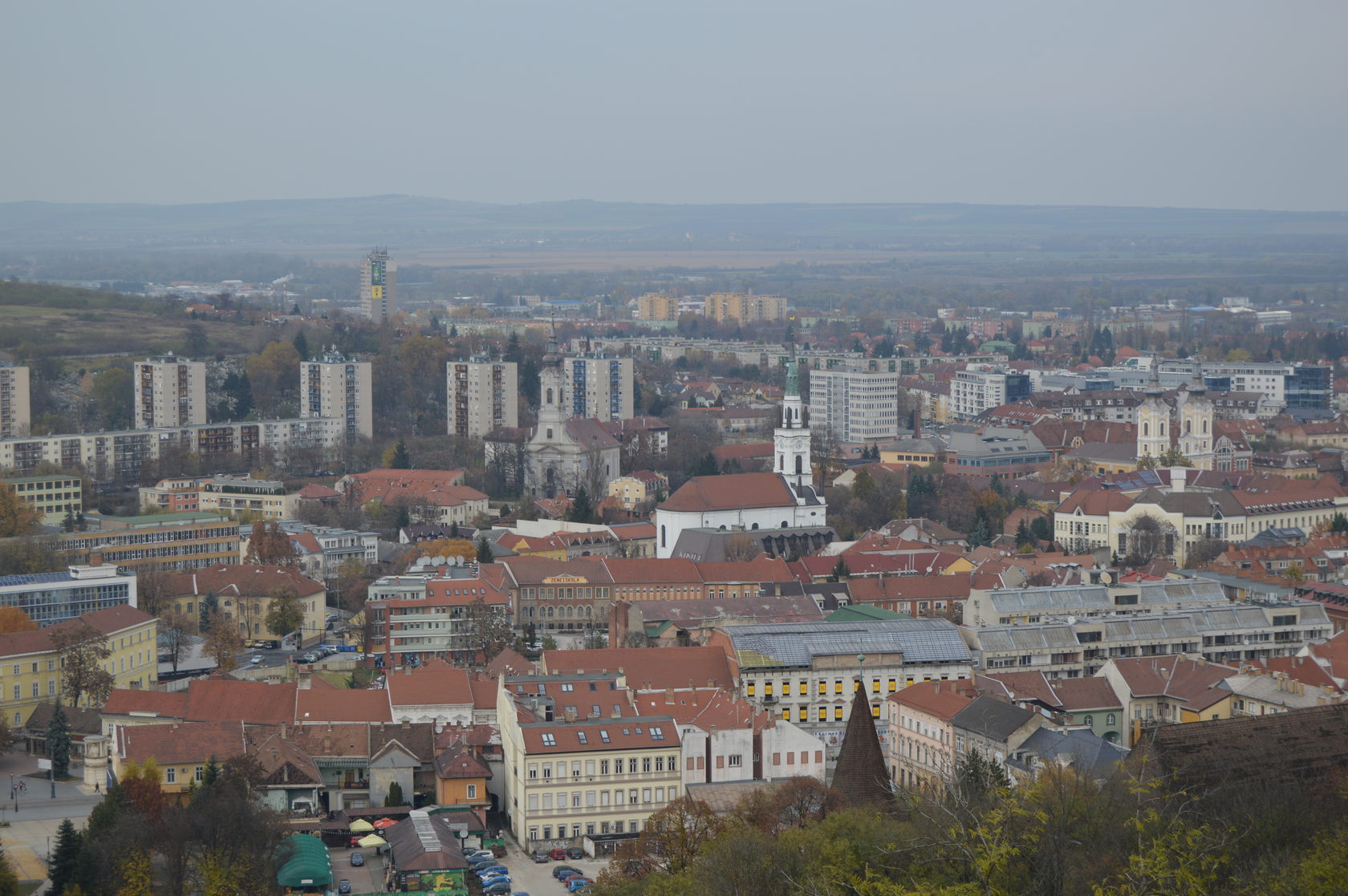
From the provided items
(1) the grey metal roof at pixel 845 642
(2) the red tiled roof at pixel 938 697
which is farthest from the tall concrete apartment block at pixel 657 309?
(2) the red tiled roof at pixel 938 697

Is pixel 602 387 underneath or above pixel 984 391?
above

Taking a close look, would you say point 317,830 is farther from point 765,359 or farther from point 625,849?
point 765,359

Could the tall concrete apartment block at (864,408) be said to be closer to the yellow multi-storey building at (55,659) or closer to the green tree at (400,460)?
the green tree at (400,460)

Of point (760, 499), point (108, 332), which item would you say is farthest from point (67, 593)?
point (108, 332)

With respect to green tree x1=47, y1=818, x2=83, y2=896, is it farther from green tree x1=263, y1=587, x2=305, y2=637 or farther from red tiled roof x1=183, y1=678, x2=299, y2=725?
green tree x1=263, y1=587, x2=305, y2=637

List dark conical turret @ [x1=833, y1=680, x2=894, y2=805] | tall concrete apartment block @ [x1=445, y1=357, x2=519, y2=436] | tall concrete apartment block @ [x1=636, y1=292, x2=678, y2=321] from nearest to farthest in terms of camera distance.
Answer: dark conical turret @ [x1=833, y1=680, x2=894, y2=805] < tall concrete apartment block @ [x1=445, y1=357, x2=519, y2=436] < tall concrete apartment block @ [x1=636, y1=292, x2=678, y2=321]

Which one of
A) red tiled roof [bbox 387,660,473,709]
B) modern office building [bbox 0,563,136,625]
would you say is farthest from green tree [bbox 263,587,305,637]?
red tiled roof [bbox 387,660,473,709]

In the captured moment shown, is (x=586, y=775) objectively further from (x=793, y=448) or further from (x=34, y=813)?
(x=793, y=448)
